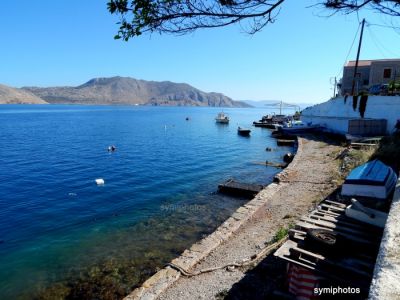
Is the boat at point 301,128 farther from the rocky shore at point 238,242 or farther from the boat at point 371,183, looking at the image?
the boat at point 371,183

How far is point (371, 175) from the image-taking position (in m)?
11.2

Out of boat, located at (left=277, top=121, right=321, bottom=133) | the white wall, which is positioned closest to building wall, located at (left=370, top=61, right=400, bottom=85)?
the white wall

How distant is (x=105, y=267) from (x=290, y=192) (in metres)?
9.36

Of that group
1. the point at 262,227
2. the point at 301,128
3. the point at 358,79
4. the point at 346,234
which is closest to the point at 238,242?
the point at 262,227

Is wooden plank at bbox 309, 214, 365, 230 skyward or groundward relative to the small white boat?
groundward

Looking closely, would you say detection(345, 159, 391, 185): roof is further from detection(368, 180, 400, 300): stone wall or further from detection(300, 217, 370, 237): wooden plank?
detection(368, 180, 400, 300): stone wall

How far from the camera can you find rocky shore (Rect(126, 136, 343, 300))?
7816 mm

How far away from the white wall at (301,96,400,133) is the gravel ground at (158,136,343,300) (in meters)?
10.6

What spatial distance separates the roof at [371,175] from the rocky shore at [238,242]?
2211 millimetres

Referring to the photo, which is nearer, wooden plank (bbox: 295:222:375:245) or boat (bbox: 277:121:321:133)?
wooden plank (bbox: 295:222:375:245)

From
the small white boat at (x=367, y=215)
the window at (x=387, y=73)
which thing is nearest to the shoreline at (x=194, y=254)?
the small white boat at (x=367, y=215)

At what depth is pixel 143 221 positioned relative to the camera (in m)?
14.8

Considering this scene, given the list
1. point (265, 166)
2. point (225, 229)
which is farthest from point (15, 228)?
point (265, 166)

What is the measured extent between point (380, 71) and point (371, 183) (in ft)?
137
